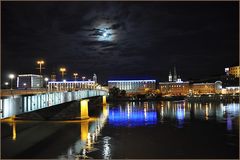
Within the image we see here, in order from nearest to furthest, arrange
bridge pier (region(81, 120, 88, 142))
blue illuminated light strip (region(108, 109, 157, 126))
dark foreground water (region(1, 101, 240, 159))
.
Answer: dark foreground water (region(1, 101, 240, 159)) → bridge pier (region(81, 120, 88, 142)) → blue illuminated light strip (region(108, 109, 157, 126))

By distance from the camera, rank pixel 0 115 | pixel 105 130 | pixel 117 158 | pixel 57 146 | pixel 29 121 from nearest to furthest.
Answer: pixel 0 115 < pixel 117 158 < pixel 57 146 < pixel 105 130 < pixel 29 121

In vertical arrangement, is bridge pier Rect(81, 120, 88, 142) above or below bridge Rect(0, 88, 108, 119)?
below

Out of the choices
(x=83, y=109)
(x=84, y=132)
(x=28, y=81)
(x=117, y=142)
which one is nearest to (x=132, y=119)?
(x=83, y=109)

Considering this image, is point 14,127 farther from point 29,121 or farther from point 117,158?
point 117,158

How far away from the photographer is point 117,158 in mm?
29469

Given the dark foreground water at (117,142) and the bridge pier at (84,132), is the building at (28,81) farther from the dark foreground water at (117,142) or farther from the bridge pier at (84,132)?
the bridge pier at (84,132)

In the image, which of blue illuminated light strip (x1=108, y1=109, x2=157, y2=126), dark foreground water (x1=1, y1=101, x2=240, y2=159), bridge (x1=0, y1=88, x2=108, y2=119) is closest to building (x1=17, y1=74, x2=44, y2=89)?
blue illuminated light strip (x1=108, y1=109, x2=157, y2=126)

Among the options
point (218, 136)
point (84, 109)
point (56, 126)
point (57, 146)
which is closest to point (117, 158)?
point (57, 146)

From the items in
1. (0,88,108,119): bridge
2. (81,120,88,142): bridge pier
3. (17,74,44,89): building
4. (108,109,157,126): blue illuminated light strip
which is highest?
(17,74,44,89): building

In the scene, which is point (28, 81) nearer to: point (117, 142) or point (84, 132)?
point (84, 132)

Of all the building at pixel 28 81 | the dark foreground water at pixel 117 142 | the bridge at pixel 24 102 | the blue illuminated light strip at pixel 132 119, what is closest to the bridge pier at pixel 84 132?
the dark foreground water at pixel 117 142

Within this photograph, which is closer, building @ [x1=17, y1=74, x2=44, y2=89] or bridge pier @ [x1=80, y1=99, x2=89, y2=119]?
bridge pier @ [x1=80, y1=99, x2=89, y2=119]

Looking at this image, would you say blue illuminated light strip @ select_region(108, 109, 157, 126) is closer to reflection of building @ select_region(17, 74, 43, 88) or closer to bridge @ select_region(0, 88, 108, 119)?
bridge @ select_region(0, 88, 108, 119)

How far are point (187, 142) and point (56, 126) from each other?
2347 cm
